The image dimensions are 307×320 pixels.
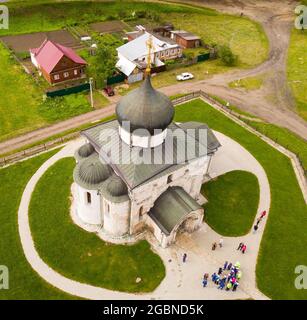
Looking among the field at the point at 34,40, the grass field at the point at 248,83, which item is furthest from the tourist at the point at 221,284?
the field at the point at 34,40

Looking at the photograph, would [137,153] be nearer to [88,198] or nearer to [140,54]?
[88,198]

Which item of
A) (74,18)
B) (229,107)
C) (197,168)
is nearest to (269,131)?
(229,107)

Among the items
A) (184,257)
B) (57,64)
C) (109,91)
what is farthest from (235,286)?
(57,64)

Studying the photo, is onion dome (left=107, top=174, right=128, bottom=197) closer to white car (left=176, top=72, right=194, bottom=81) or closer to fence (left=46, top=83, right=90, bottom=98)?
fence (left=46, top=83, right=90, bottom=98)

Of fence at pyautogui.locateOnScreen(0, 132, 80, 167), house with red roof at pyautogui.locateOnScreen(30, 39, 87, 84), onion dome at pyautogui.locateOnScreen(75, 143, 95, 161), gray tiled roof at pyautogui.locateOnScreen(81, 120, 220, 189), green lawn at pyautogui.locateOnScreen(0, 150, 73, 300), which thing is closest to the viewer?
green lawn at pyautogui.locateOnScreen(0, 150, 73, 300)

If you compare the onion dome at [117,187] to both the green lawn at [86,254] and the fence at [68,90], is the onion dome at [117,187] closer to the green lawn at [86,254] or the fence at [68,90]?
the green lawn at [86,254]

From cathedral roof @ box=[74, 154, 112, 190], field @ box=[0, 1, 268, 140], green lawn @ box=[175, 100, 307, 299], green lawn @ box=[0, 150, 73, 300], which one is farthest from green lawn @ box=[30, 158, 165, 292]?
field @ box=[0, 1, 268, 140]
